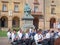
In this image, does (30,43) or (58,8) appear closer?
(30,43)

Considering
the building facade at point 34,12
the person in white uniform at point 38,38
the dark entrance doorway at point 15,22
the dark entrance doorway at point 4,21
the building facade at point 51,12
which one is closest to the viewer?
the person in white uniform at point 38,38

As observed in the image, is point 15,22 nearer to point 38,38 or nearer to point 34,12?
point 34,12

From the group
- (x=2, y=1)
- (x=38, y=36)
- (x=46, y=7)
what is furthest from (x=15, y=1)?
(x=38, y=36)

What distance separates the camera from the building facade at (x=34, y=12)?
63562 millimetres

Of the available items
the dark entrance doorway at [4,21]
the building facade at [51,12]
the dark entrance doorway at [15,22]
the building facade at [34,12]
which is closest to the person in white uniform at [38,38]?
the building facade at [34,12]

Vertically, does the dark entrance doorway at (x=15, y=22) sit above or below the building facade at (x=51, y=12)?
below

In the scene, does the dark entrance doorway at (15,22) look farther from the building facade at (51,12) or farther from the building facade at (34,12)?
the building facade at (51,12)

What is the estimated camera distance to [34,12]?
212 feet

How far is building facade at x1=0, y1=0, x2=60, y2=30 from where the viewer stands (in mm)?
63562

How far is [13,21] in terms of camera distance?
6469 cm

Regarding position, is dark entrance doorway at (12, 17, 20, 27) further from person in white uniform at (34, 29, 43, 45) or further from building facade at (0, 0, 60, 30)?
person in white uniform at (34, 29, 43, 45)

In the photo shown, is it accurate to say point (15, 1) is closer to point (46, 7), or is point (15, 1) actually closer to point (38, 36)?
point (46, 7)

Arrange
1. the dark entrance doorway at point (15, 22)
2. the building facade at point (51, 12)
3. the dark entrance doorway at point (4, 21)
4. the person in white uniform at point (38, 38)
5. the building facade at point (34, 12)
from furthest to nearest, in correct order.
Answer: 1. the building facade at point (51, 12)
2. the dark entrance doorway at point (4, 21)
3. the building facade at point (34, 12)
4. the dark entrance doorway at point (15, 22)
5. the person in white uniform at point (38, 38)

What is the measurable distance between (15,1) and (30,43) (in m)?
50.0
